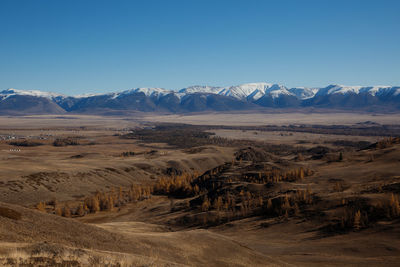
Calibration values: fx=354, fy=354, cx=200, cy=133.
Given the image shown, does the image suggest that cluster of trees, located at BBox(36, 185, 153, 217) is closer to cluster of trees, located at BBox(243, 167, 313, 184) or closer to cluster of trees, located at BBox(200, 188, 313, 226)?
cluster of trees, located at BBox(200, 188, 313, 226)

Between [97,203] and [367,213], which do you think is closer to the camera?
[367,213]

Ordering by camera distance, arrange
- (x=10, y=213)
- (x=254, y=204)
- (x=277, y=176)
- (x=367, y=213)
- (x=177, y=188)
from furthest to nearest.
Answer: (x=177, y=188), (x=277, y=176), (x=254, y=204), (x=367, y=213), (x=10, y=213)

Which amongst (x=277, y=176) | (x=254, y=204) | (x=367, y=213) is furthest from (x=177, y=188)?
(x=367, y=213)

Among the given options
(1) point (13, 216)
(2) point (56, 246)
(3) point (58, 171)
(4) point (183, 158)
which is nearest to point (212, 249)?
(2) point (56, 246)

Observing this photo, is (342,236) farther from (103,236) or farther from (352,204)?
(103,236)

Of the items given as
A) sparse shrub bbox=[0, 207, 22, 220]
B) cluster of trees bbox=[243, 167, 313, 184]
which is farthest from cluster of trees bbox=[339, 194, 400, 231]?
sparse shrub bbox=[0, 207, 22, 220]

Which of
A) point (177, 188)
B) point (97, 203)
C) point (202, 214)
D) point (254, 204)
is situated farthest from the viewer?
point (177, 188)

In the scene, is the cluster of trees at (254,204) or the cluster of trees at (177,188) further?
the cluster of trees at (177,188)

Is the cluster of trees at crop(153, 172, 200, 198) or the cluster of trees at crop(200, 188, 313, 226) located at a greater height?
the cluster of trees at crop(200, 188, 313, 226)

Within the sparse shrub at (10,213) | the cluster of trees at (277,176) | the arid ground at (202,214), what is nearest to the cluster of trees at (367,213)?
the arid ground at (202,214)

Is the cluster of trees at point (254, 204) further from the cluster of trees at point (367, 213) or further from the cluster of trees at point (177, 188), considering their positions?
the cluster of trees at point (177, 188)

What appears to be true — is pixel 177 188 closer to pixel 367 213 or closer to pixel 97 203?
pixel 97 203
